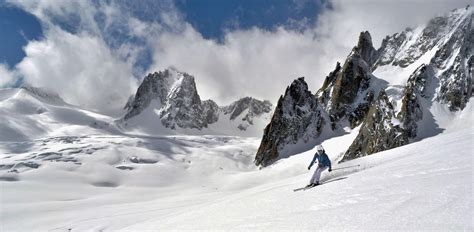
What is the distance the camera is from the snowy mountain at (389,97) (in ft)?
389

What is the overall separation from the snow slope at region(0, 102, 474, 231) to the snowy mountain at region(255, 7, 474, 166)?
10.1 m

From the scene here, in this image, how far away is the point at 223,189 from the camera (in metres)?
106

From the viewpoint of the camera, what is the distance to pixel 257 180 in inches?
4884

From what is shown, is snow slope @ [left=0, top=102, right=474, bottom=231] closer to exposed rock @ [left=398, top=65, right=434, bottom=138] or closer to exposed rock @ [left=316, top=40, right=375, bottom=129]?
exposed rock @ [left=398, top=65, right=434, bottom=138]

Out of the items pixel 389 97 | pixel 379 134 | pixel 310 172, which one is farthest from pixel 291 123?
pixel 310 172

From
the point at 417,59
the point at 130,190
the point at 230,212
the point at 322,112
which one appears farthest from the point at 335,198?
the point at 417,59

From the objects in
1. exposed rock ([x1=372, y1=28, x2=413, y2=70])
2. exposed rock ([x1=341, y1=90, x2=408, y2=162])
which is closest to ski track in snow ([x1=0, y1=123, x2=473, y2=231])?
exposed rock ([x1=341, y1=90, x2=408, y2=162])

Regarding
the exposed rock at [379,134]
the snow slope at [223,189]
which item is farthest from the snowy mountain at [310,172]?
the exposed rock at [379,134]

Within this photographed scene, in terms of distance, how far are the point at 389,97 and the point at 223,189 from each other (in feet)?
249

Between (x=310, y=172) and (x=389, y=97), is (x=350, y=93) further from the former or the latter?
(x=310, y=172)

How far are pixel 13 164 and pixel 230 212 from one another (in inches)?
5476

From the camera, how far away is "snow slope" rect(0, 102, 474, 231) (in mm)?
11625

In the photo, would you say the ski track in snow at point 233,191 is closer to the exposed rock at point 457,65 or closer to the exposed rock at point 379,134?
the exposed rock at point 379,134

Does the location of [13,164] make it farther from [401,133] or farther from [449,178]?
[449,178]
